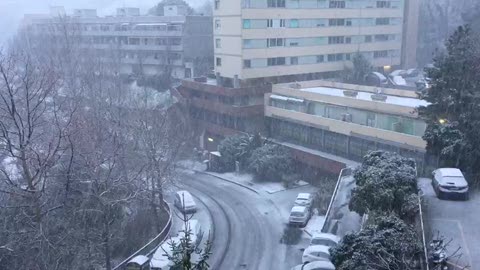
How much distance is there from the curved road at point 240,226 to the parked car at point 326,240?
1.78 meters

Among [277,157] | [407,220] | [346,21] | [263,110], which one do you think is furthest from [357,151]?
[346,21]

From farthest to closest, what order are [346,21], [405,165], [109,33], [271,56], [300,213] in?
[109,33], [346,21], [271,56], [300,213], [405,165]

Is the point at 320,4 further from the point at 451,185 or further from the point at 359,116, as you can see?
the point at 451,185

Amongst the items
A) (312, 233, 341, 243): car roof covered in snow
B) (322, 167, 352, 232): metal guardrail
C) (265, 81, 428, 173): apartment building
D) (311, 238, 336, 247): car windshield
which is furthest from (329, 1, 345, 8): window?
(311, 238, 336, 247): car windshield

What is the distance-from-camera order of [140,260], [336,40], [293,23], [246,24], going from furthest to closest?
[336,40] < [293,23] < [246,24] < [140,260]

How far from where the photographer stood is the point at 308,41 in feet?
136

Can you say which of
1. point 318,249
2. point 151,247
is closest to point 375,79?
point 318,249

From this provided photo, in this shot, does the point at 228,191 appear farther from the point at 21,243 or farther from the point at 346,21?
the point at 346,21

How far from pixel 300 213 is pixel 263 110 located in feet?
46.0

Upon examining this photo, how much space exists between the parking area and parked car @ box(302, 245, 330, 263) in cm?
421

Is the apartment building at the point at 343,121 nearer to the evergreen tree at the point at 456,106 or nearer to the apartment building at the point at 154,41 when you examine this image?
the evergreen tree at the point at 456,106

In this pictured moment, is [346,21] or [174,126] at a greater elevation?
[346,21]

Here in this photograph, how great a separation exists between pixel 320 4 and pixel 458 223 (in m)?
29.3

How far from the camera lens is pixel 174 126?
3753cm
